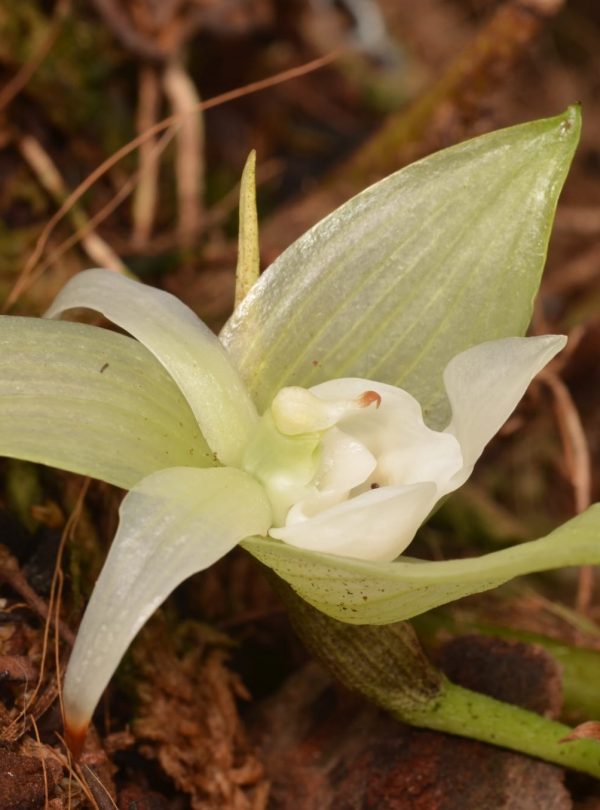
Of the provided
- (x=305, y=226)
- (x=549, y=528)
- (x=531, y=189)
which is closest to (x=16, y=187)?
(x=305, y=226)

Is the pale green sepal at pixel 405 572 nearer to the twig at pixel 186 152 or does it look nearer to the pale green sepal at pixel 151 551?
the pale green sepal at pixel 151 551

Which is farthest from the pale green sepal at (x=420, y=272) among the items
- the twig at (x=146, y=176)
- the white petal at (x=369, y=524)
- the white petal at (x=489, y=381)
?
the twig at (x=146, y=176)

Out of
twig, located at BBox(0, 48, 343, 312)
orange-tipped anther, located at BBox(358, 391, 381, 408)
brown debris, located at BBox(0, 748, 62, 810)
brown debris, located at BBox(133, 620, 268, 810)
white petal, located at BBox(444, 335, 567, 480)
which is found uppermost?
twig, located at BBox(0, 48, 343, 312)

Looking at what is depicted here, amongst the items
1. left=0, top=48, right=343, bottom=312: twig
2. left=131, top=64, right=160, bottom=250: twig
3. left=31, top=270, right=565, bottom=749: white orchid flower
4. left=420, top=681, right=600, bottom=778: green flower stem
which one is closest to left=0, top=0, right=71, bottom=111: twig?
left=131, top=64, right=160, bottom=250: twig

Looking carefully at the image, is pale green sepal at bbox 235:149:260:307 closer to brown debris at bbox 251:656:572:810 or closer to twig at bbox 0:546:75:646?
twig at bbox 0:546:75:646

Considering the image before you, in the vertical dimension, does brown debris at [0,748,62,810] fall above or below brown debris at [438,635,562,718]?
below

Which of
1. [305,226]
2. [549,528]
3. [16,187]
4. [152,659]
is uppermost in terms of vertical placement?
[305,226]

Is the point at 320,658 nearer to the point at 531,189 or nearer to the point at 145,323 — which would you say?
the point at 145,323
